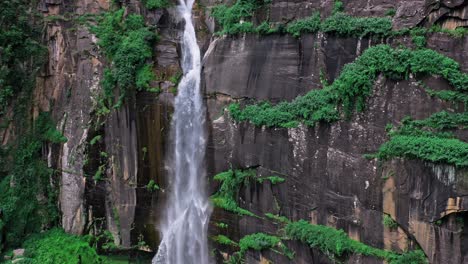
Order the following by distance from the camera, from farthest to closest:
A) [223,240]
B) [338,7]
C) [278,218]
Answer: [223,240] < [278,218] < [338,7]

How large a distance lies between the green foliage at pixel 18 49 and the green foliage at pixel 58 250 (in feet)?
14.4

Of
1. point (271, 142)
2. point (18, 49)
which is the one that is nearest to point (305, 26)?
point (271, 142)

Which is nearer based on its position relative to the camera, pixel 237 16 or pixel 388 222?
pixel 388 222

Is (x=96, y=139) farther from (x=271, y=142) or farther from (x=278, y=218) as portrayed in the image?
(x=278, y=218)

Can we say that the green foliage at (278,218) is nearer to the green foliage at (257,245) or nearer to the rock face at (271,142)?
the rock face at (271,142)

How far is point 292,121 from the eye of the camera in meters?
11.3

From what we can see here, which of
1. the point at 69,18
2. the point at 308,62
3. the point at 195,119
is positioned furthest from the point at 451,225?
the point at 69,18

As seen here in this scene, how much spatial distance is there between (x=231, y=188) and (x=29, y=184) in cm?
720

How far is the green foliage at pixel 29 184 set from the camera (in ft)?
47.7

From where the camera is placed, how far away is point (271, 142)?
11711 mm

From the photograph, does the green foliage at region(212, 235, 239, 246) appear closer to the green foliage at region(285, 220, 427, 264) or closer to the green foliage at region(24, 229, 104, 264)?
the green foliage at region(285, 220, 427, 264)

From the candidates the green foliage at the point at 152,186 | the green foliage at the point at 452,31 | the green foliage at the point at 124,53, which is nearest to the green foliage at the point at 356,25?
the green foliage at the point at 452,31

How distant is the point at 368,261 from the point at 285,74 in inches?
193

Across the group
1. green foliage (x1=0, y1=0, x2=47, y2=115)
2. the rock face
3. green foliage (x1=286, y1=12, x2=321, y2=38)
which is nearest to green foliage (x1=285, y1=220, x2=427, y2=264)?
the rock face
